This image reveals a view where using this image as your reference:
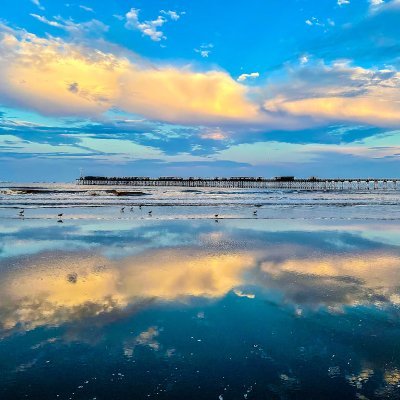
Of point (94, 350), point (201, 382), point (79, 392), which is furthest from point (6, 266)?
point (201, 382)

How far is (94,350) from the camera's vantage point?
267 inches

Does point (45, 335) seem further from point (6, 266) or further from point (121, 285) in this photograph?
point (6, 266)

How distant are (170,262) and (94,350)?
6945mm

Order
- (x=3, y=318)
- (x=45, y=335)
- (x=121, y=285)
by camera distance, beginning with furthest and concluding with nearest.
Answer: (x=121, y=285), (x=3, y=318), (x=45, y=335)

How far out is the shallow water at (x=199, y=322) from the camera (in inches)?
227

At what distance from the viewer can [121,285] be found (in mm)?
10812

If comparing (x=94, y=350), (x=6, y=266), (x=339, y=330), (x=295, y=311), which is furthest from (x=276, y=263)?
(x=6, y=266)

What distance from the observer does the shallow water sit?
575 cm

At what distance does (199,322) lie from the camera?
8125mm

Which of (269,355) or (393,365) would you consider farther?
(269,355)

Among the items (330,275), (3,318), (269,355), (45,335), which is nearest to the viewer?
(269,355)

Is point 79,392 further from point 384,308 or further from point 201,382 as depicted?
point 384,308

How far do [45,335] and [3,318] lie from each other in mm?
1494

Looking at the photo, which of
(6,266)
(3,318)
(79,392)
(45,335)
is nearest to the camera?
Result: (79,392)
